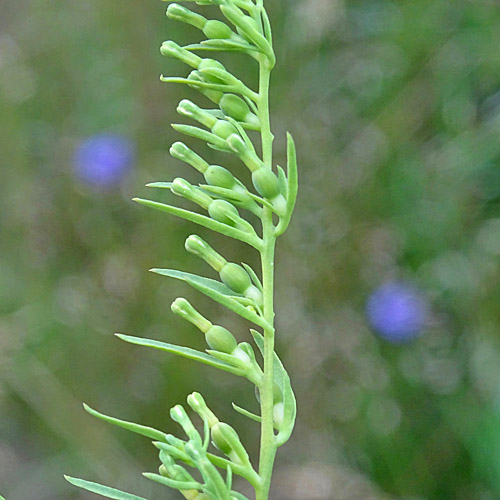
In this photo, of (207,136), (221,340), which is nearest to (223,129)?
(207,136)

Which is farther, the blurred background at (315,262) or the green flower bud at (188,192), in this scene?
the blurred background at (315,262)

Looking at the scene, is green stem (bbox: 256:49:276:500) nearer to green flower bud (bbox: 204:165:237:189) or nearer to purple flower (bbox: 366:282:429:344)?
green flower bud (bbox: 204:165:237:189)

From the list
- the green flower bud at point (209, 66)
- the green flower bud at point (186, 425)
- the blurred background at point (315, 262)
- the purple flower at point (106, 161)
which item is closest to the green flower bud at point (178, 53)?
the green flower bud at point (209, 66)

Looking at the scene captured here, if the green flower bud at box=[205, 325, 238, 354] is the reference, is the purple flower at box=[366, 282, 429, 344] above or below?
below

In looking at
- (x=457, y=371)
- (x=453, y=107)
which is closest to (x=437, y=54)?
(x=453, y=107)

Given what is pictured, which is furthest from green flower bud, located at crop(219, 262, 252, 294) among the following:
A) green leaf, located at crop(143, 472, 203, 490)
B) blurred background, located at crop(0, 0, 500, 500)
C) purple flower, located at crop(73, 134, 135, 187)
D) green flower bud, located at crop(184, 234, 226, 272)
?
purple flower, located at crop(73, 134, 135, 187)

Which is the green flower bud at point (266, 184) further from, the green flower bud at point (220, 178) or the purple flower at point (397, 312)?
the purple flower at point (397, 312)

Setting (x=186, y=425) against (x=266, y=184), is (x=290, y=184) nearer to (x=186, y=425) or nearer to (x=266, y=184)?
(x=266, y=184)
